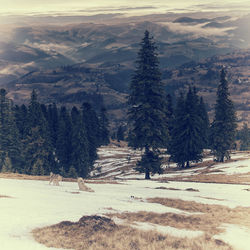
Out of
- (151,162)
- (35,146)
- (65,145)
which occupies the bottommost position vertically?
(151,162)

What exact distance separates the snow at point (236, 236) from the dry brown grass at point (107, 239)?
0.48 m

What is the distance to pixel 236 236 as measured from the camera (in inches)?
602

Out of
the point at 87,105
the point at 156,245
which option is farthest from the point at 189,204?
the point at 87,105

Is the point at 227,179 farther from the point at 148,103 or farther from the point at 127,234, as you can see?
the point at 127,234

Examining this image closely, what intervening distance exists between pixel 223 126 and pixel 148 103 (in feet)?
93.1

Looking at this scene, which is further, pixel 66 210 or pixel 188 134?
pixel 188 134

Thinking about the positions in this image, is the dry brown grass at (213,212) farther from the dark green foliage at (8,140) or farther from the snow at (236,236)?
the dark green foliage at (8,140)

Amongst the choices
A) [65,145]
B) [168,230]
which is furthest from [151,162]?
[65,145]

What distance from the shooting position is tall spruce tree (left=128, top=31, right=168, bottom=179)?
41938 mm

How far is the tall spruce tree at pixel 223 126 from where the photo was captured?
212 ft

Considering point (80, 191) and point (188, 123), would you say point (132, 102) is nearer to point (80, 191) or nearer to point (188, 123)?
point (80, 191)

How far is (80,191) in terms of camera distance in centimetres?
2212

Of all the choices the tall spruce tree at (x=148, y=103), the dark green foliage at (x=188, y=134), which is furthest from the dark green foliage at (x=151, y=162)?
the dark green foliage at (x=188, y=134)

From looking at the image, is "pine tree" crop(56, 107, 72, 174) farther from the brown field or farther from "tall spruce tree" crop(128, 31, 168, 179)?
the brown field
